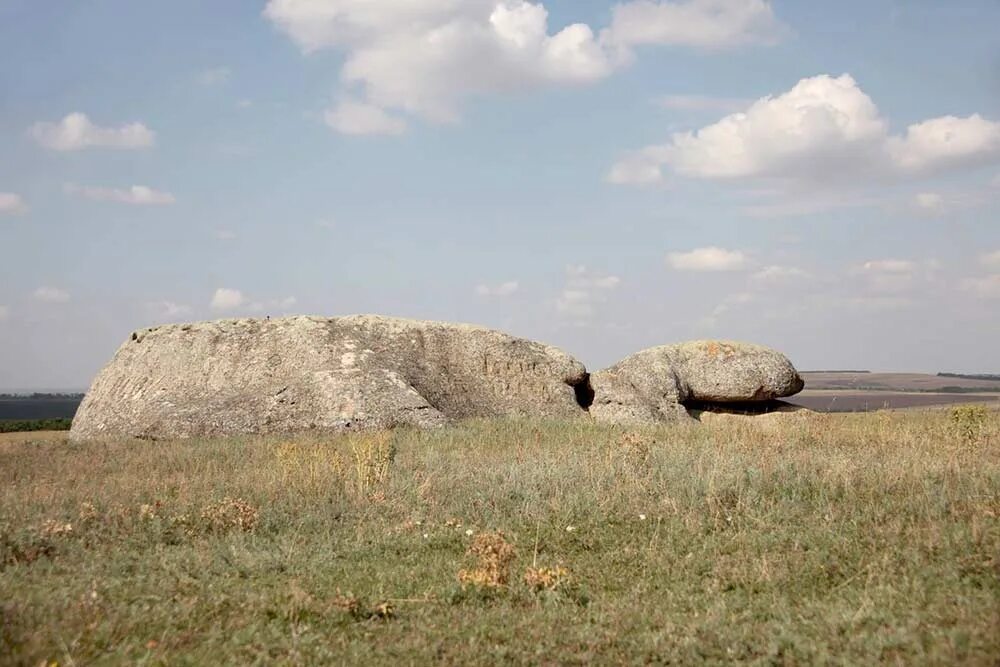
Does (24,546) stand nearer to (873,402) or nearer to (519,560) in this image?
(519,560)

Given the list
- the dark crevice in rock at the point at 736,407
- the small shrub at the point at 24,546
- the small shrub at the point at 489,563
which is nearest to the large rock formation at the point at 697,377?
the dark crevice in rock at the point at 736,407

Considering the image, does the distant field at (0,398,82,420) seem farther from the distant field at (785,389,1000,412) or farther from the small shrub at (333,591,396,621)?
the small shrub at (333,591,396,621)

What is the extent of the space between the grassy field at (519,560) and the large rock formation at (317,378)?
7.83 m

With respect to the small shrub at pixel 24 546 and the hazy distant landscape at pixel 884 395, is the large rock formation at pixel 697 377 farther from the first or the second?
the small shrub at pixel 24 546

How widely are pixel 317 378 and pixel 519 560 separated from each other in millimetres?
15119

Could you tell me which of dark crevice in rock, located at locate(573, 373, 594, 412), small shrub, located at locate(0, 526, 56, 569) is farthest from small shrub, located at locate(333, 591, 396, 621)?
dark crevice in rock, located at locate(573, 373, 594, 412)

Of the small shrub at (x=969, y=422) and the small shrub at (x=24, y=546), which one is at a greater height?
the small shrub at (x=969, y=422)

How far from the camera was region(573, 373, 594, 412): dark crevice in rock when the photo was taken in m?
26.8

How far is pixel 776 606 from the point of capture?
6.59 m

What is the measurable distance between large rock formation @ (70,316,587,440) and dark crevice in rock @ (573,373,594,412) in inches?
3.2

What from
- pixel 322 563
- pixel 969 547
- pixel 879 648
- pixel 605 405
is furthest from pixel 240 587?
pixel 605 405

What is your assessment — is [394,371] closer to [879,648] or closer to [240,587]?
[240,587]

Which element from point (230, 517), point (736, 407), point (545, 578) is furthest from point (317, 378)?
point (545, 578)

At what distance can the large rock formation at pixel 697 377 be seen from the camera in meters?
26.1
